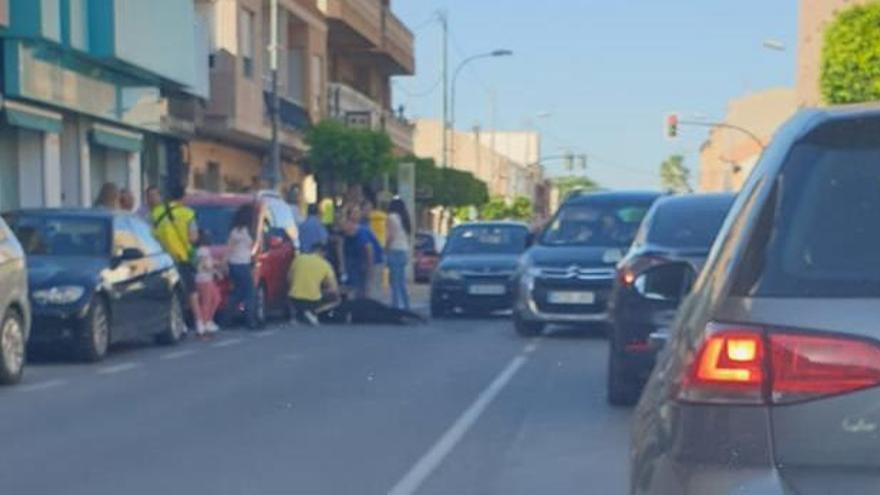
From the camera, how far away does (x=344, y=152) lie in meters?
44.8

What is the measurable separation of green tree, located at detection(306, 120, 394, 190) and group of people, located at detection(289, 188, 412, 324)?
649 inches

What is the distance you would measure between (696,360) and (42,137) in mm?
25904

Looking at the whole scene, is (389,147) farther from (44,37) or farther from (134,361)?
(134,361)

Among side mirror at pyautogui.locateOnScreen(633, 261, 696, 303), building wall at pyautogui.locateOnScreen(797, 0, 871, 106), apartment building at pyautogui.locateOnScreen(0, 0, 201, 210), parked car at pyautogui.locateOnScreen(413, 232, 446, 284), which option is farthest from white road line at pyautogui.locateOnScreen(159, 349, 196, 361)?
building wall at pyautogui.locateOnScreen(797, 0, 871, 106)

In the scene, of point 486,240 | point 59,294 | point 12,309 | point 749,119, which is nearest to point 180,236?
point 59,294

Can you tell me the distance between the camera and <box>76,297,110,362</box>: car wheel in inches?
643

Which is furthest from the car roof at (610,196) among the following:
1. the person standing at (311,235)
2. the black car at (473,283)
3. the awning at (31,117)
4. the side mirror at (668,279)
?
the side mirror at (668,279)

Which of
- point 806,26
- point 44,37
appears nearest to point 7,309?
point 44,37

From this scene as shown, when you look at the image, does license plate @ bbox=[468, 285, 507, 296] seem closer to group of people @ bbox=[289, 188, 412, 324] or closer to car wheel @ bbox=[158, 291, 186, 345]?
group of people @ bbox=[289, 188, 412, 324]

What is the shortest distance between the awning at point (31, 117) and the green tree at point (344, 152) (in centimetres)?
1574

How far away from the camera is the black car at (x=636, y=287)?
1223 centimetres

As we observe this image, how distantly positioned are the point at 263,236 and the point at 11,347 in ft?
31.0

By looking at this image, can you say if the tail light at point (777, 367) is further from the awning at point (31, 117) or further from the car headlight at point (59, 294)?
the awning at point (31, 117)

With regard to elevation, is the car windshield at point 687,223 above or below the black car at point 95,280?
above
